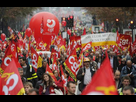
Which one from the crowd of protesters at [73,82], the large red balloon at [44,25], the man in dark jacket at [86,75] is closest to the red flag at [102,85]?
the crowd of protesters at [73,82]

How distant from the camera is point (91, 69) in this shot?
861 centimetres

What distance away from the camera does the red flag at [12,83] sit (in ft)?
19.3

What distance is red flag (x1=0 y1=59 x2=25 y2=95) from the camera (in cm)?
589

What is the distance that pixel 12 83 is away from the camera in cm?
595

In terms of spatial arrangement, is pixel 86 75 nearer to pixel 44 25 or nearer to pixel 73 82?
pixel 73 82

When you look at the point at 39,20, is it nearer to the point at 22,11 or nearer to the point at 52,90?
the point at 22,11

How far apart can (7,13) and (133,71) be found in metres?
32.0

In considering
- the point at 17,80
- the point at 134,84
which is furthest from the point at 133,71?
the point at 17,80

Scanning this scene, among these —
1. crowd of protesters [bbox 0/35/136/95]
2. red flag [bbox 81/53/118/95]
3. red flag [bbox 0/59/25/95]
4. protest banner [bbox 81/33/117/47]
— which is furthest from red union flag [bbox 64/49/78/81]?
red flag [bbox 81/53/118/95]

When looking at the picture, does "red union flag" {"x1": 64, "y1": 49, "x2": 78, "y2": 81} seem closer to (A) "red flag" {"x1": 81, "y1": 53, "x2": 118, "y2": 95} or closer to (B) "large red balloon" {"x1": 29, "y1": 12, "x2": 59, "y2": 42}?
(A) "red flag" {"x1": 81, "y1": 53, "x2": 118, "y2": 95}

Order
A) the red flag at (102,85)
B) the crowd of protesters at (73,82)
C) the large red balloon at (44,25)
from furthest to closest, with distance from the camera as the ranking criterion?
the large red balloon at (44,25) → the crowd of protesters at (73,82) → the red flag at (102,85)

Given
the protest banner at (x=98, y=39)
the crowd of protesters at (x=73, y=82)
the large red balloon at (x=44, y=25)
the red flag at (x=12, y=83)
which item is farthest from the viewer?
the large red balloon at (x=44, y=25)

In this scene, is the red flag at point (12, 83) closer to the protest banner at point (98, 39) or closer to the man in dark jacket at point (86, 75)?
the man in dark jacket at point (86, 75)

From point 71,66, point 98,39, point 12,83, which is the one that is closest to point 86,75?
→ point 71,66
